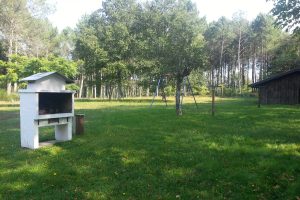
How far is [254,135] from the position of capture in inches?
434

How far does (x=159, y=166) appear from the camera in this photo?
762cm

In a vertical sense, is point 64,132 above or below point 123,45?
below

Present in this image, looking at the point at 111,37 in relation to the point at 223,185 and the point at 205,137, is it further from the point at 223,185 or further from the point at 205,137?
the point at 223,185

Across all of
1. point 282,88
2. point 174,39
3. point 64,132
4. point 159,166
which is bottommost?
point 159,166

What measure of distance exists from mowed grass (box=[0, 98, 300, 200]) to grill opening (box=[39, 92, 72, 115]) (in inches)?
44.7

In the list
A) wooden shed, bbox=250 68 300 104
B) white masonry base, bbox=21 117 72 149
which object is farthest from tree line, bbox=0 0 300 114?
white masonry base, bbox=21 117 72 149

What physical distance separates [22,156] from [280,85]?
102 feet

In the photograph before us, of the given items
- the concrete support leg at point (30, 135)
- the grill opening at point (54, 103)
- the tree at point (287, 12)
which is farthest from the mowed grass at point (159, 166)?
the tree at point (287, 12)

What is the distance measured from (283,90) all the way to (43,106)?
29713 mm

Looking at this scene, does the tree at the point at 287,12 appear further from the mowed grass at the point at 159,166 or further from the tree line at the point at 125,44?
the mowed grass at the point at 159,166

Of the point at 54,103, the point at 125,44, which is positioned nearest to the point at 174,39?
the point at 125,44

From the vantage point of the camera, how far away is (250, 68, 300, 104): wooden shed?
33.2m

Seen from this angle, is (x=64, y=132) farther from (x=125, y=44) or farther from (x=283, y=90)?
(x=125, y=44)

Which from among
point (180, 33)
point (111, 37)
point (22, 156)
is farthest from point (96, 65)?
point (22, 156)
